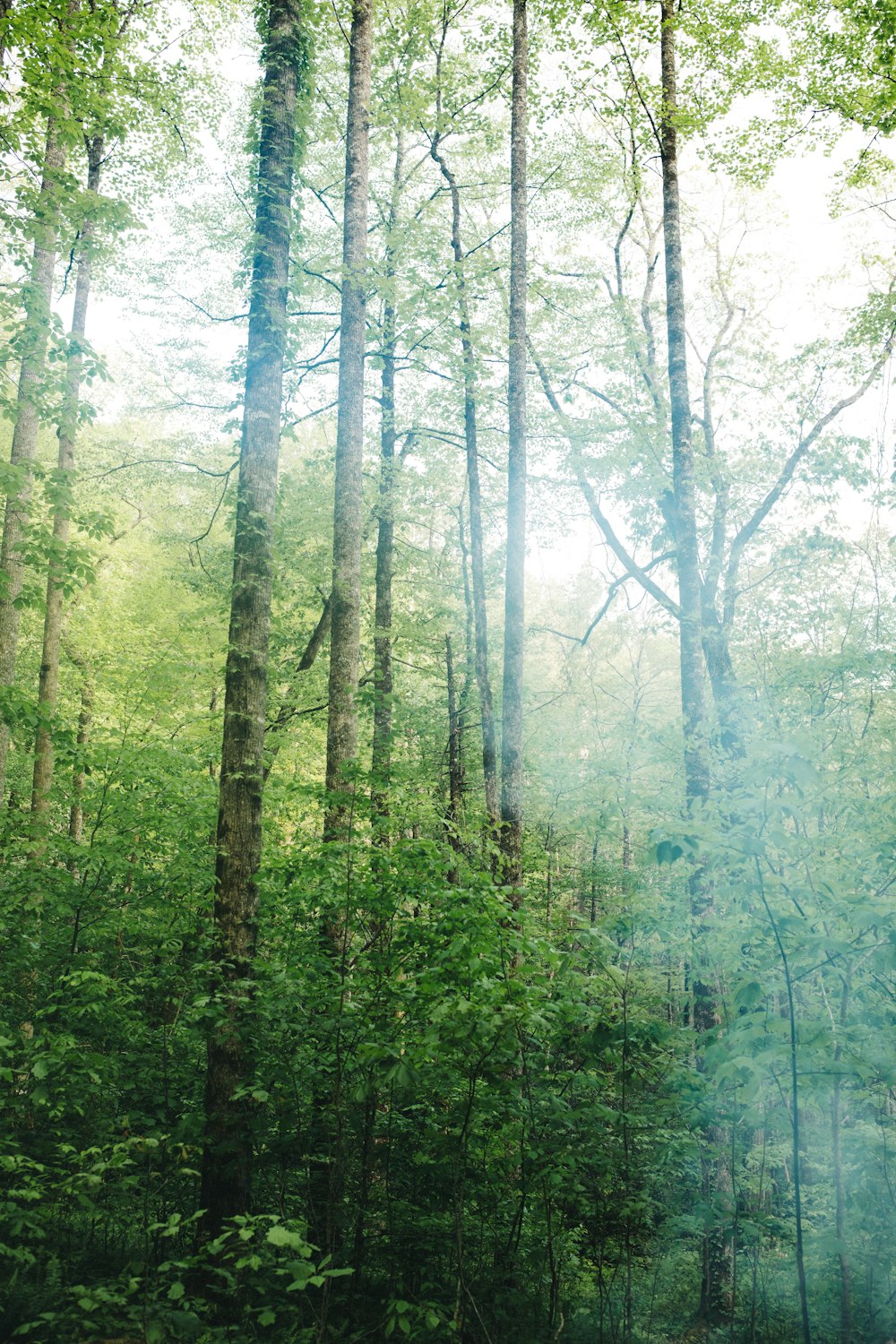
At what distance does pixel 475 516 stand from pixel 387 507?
174cm

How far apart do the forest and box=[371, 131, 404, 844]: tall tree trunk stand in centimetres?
10

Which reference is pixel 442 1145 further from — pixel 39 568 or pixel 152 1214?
pixel 39 568

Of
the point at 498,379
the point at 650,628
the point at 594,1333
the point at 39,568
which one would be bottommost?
the point at 594,1333

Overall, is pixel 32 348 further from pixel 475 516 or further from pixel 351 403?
pixel 475 516

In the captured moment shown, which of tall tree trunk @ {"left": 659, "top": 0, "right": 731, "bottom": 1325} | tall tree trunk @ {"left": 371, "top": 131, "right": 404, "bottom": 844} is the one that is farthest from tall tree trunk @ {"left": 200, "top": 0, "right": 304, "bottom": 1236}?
tall tree trunk @ {"left": 659, "top": 0, "right": 731, "bottom": 1325}

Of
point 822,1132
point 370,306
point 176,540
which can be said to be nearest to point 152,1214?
point 822,1132

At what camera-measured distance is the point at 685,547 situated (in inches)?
384

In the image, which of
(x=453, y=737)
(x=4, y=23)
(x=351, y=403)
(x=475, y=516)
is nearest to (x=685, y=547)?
(x=351, y=403)

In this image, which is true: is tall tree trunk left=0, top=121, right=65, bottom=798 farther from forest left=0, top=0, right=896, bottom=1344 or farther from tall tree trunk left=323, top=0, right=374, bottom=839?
tall tree trunk left=323, top=0, right=374, bottom=839

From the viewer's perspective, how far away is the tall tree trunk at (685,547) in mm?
7543

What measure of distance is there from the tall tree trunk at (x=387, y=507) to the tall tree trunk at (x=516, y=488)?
1.76 meters

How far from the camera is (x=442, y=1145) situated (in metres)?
4.19

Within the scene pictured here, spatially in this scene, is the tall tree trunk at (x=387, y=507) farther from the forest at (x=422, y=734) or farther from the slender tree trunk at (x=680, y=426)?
the slender tree trunk at (x=680, y=426)

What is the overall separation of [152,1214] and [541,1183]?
302 cm
